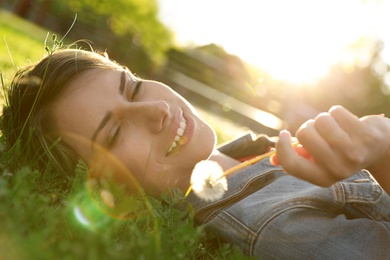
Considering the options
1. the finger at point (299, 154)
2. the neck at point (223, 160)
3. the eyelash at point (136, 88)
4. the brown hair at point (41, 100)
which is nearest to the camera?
the finger at point (299, 154)

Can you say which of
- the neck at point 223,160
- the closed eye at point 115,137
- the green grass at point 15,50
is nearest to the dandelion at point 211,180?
the closed eye at point 115,137

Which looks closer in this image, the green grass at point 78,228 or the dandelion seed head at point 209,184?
the green grass at point 78,228

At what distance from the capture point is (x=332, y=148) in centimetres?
176

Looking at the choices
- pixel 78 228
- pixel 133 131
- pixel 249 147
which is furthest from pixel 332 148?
pixel 249 147

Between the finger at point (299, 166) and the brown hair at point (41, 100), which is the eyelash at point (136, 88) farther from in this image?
the finger at point (299, 166)

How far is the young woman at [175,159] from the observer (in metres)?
2.39

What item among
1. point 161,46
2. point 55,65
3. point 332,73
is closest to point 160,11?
point 161,46

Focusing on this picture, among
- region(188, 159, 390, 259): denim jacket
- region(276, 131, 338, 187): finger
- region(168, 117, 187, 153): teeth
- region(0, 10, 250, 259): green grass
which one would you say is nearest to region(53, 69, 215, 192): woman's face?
region(168, 117, 187, 153): teeth

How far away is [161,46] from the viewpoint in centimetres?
3769

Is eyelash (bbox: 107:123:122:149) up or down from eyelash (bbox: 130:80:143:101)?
down

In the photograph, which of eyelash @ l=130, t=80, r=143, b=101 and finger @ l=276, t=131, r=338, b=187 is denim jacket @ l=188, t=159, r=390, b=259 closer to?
finger @ l=276, t=131, r=338, b=187

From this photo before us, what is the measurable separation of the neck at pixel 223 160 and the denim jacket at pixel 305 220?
19.7 inches

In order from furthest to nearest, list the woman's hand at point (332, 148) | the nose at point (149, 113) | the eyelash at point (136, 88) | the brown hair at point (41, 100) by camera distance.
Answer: the eyelash at point (136, 88) → the brown hair at point (41, 100) → the nose at point (149, 113) → the woman's hand at point (332, 148)

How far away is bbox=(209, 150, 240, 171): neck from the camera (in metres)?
3.44
